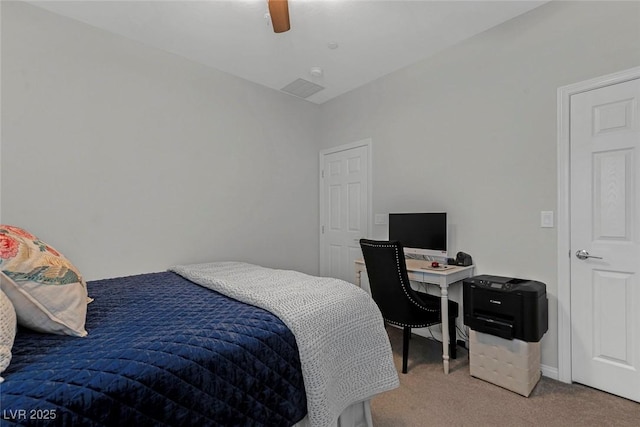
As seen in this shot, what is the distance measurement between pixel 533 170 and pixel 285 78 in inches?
98.1

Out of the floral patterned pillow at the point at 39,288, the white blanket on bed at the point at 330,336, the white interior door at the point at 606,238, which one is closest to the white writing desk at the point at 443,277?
the white interior door at the point at 606,238

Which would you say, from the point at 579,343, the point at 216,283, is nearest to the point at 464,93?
the point at 579,343

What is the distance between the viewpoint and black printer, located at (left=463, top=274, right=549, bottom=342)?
6.56ft

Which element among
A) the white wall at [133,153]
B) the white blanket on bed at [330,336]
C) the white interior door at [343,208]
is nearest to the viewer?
the white blanket on bed at [330,336]

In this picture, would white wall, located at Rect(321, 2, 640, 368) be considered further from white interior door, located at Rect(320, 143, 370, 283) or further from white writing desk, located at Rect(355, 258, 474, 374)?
white interior door, located at Rect(320, 143, 370, 283)

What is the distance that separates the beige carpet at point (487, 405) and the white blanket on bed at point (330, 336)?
18.1 inches

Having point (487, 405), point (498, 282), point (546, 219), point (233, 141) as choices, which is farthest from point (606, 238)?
point (233, 141)

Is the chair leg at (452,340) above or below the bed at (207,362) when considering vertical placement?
below

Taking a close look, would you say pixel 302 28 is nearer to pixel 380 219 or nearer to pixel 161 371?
pixel 380 219

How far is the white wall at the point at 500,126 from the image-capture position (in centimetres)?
212

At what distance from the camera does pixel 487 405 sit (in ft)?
6.23

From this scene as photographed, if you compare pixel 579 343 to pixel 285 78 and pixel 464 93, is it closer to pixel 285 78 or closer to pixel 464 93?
pixel 464 93

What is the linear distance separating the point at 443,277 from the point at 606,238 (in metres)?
1.04

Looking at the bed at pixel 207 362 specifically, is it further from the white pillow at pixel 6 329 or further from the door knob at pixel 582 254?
the door knob at pixel 582 254
